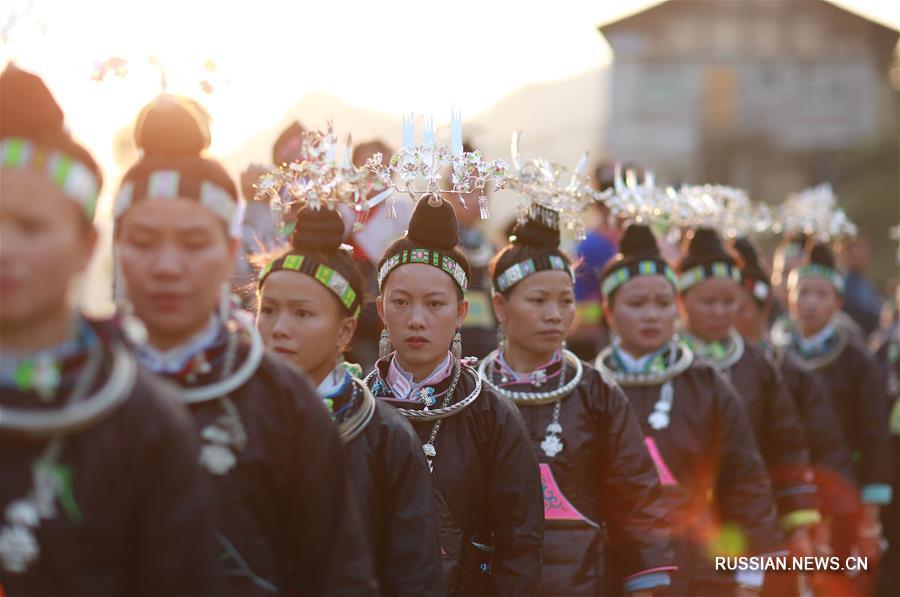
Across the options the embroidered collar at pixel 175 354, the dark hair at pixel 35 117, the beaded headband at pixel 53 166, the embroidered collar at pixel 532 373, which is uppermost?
the dark hair at pixel 35 117

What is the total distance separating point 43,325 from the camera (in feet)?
9.97

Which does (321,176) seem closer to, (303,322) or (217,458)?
(303,322)

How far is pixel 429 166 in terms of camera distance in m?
5.41

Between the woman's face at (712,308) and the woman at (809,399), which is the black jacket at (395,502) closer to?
the woman's face at (712,308)

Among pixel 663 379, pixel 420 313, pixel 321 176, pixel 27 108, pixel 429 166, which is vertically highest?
pixel 429 166

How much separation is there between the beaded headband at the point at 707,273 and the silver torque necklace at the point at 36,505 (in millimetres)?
6327

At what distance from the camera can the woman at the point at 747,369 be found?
859 cm

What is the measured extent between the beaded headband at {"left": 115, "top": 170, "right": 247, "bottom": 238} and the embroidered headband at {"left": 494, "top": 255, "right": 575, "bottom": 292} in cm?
320

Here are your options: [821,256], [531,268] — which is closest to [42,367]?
[531,268]

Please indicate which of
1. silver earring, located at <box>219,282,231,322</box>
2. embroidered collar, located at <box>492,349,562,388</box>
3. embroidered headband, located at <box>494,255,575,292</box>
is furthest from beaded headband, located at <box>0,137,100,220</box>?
embroidered headband, located at <box>494,255,575,292</box>

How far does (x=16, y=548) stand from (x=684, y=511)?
4830mm

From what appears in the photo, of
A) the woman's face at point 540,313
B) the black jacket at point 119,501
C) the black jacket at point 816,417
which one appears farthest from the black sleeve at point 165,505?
the black jacket at point 816,417

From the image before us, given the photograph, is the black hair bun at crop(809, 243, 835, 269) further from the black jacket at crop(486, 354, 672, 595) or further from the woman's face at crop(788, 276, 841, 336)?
the black jacket at crop(486, 354, 672, 595)

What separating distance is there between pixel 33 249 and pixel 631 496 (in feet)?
12.7
